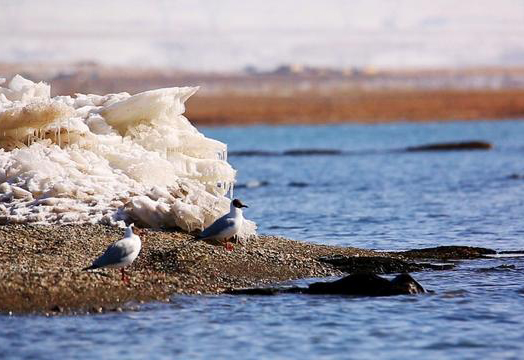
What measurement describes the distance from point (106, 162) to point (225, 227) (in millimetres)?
4633

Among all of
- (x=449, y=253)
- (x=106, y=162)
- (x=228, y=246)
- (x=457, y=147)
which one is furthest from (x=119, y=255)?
(x=457, y=147)

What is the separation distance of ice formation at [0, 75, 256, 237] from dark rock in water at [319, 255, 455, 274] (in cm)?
221

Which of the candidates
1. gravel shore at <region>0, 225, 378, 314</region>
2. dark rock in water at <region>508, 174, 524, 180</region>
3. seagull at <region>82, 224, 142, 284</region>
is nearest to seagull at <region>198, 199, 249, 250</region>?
gravel shore at <region>0, 225, 378, 314</region>

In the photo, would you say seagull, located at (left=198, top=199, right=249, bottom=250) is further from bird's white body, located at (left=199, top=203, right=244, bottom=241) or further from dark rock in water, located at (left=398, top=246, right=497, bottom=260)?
dark rock in water, located at (left=398, top=246, right=497, bottom=260)

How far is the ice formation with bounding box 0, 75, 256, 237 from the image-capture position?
2341cm

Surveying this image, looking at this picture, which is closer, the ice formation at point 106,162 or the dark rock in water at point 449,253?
the ice formation at point 106,162

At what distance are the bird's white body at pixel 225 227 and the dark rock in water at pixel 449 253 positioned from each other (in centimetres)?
469

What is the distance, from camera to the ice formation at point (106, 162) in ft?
76.8

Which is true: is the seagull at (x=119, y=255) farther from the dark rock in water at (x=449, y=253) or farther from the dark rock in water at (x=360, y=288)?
the dark rock in water at (x=449, y=253)

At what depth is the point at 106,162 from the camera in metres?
24.9

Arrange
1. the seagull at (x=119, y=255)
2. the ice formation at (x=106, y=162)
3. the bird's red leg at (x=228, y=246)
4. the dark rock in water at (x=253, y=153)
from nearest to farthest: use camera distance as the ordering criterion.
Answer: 1. the seagull at (x=119, y=255)
2. the bird's red leg at (x=228, y=246)
3. the ice formation at (x=106, y=162)
4. the dark rock in water at (x=253, y=153)

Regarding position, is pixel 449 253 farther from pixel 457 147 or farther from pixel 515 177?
pixel 457 147

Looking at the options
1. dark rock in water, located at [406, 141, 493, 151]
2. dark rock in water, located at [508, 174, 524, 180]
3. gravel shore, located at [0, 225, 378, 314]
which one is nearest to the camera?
gravel shore, located at [0, 225, 378, 314]

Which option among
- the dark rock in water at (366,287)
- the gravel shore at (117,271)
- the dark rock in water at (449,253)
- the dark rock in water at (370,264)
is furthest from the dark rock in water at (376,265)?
the dark rock in water at (366,287)
